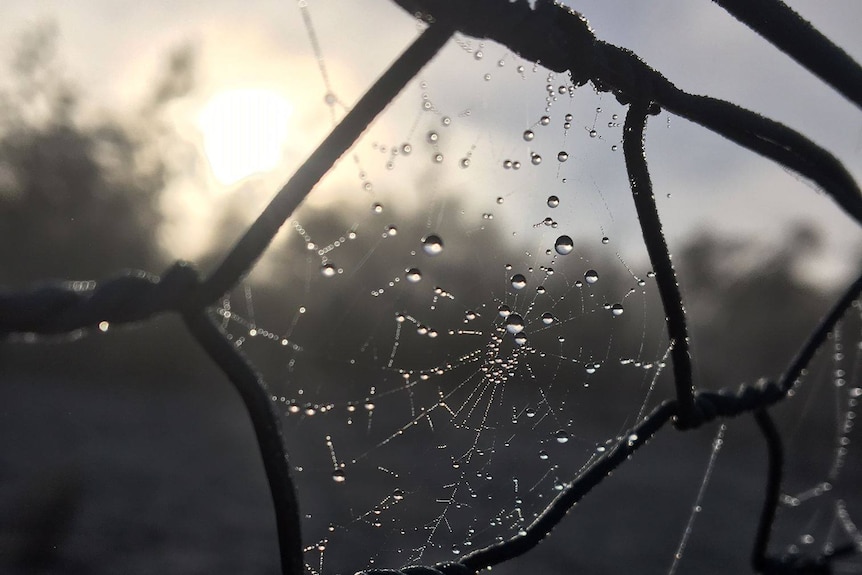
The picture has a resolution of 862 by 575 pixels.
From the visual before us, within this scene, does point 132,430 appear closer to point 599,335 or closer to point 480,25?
point 599,335

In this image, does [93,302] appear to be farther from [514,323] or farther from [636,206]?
[514,323]

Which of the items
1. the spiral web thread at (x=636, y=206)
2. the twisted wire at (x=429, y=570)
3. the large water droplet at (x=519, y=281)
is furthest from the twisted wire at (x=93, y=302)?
the large water droplet at (x=519, y=281)

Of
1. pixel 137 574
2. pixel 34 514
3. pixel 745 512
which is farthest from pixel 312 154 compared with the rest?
pixel 745 512

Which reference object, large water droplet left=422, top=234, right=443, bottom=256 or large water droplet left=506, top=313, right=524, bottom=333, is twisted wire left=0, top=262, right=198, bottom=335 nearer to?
large water droplet left=422, top=234, right=443, bottom=256

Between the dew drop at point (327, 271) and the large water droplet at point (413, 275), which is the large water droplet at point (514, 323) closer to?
the large water droplet at point (413, 275)

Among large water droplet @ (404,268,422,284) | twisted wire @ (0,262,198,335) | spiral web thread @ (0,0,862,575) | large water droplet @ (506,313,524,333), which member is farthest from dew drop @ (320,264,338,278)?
twisted wire @ (0,262,198,335)

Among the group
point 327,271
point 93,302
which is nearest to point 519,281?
point 327,271
